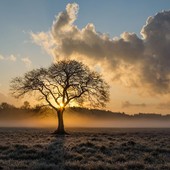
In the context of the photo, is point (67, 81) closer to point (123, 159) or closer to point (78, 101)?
point (78, 101)

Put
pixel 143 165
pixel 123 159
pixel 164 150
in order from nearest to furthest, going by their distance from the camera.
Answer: pixel 143 165 → pixel 123 159 → pixel 164 150

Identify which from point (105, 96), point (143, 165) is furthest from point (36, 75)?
point (143, 165)

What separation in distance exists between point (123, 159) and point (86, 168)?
13.9 feet

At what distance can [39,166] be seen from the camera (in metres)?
17.1

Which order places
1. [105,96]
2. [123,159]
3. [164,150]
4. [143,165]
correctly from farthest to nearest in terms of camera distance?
[105,96] → [164,150] → [123,159] → [143,165]

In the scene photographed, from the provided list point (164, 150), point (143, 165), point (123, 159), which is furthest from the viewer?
point (164, 150)

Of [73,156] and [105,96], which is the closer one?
[73,156]

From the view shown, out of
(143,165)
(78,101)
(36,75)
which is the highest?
(36,75)

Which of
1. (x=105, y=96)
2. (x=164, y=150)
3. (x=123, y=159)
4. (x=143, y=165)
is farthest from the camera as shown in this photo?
(x=105, y=96)

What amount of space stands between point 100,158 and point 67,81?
44.4m

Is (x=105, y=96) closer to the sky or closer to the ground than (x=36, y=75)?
closer to the ground

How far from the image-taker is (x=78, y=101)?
66.1 metres

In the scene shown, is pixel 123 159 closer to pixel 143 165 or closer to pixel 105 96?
pixel 143 165

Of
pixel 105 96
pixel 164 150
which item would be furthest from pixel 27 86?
pixel 164 150
